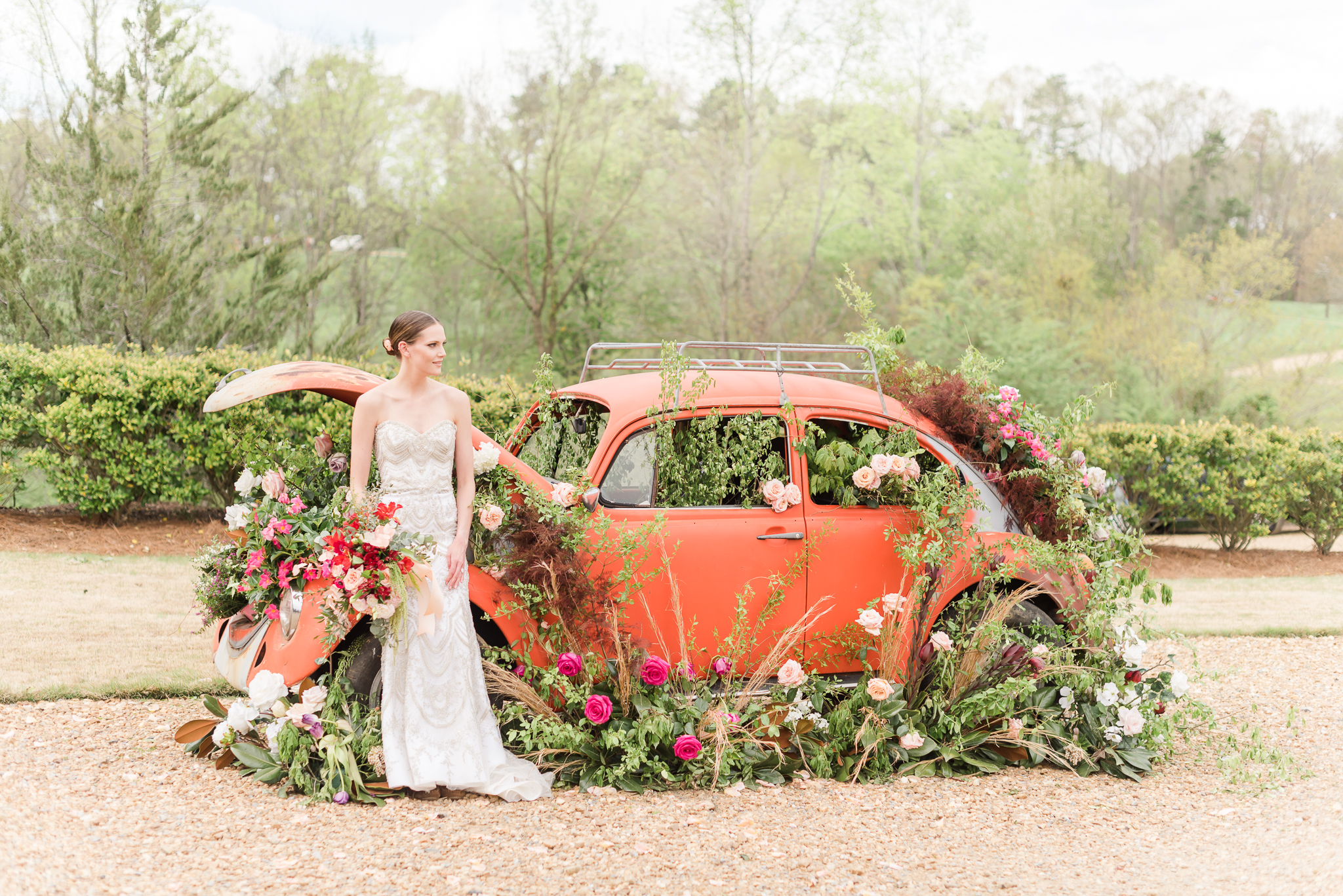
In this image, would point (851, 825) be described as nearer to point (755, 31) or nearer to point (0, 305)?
point (0, 305)

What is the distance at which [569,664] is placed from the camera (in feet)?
14.6

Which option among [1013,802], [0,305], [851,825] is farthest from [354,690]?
[0,305]

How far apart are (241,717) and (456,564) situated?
3.82 ft

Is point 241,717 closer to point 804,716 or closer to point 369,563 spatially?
point 369,563

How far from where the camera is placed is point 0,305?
12.4m

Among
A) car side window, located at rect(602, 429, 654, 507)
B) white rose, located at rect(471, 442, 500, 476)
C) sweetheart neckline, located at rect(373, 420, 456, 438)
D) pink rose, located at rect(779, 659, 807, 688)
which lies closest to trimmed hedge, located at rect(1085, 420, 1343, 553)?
pink rose, located at rect(779, 659, 807, 688)

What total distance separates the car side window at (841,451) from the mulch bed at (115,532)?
6.67 meters

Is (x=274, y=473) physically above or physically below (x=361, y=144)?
below

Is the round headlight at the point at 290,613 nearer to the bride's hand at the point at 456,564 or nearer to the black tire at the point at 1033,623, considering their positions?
the bride's hand at the point at 456,564

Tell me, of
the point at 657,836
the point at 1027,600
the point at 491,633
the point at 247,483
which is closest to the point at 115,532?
the point at 247,483

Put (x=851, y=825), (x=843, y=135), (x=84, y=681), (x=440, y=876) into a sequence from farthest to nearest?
(x=843, y=135), (x=84, y=681), (x=851, y=825), (x=440, y=876)

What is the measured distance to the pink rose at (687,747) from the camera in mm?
4352

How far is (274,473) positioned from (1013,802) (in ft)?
11.7

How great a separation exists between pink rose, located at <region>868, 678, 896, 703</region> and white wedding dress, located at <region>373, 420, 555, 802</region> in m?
1.52
